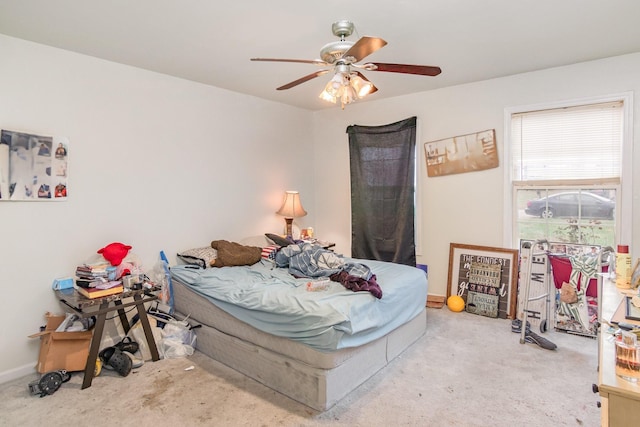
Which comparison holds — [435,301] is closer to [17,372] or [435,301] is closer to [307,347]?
[307,347]

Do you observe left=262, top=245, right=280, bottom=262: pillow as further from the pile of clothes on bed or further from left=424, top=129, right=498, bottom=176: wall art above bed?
left=424, top=129, right=498, bottom=176: wall art above bed

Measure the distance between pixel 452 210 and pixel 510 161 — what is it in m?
0.80

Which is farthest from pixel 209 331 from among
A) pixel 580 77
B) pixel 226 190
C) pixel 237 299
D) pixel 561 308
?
pixel 580 77

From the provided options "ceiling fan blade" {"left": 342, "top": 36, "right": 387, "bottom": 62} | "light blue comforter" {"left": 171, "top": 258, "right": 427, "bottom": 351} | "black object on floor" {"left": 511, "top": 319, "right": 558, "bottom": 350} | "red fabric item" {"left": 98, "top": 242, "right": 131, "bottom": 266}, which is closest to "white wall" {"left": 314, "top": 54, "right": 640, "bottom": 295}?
"black object on floor" {"left": 511, "top": 319, "right": 558, "bottom": 350}

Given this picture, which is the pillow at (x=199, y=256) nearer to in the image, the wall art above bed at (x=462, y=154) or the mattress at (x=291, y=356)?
the mattress at (x=291, y=356)

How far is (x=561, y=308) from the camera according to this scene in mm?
3266

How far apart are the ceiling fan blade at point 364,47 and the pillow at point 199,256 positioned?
7.52ft

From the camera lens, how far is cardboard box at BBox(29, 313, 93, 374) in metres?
2.53

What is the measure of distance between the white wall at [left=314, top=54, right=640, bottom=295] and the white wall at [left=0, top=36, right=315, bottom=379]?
1602 millimetres

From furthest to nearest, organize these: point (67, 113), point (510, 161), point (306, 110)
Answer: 1. point (306, 110)
2. point (510, 161)
3. point (67, 113)

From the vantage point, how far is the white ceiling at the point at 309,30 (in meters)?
2.18

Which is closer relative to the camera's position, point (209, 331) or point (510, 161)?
point (209, 331)

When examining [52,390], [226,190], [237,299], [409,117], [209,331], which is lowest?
[52,390]

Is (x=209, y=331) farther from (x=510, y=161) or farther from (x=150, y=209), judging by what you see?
(x=510, y=161)
